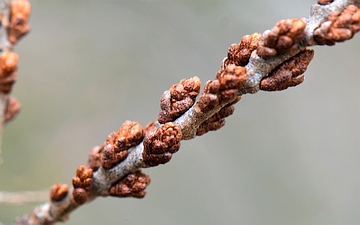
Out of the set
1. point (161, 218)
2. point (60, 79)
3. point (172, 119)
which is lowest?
point (161, 218)

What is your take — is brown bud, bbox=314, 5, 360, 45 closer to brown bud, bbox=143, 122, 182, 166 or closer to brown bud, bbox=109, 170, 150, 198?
brown bud, bbox=143, 122, 182, 166

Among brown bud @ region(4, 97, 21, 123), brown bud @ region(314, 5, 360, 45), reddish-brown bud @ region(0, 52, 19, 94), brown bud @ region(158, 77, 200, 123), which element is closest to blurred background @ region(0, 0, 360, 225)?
brown bud @ region(4, 97, 21, 123)

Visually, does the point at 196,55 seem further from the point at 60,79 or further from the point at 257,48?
the point at 257,48

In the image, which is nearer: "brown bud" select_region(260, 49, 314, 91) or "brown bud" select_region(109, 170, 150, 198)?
"brown bud" select_region(260, 49, 314, 91)

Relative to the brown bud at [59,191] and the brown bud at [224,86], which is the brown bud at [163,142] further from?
the brown bud at [59,191]

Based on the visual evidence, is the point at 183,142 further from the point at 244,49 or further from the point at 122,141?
the point at 244,49

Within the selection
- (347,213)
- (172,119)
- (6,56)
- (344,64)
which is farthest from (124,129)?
(347,213)
